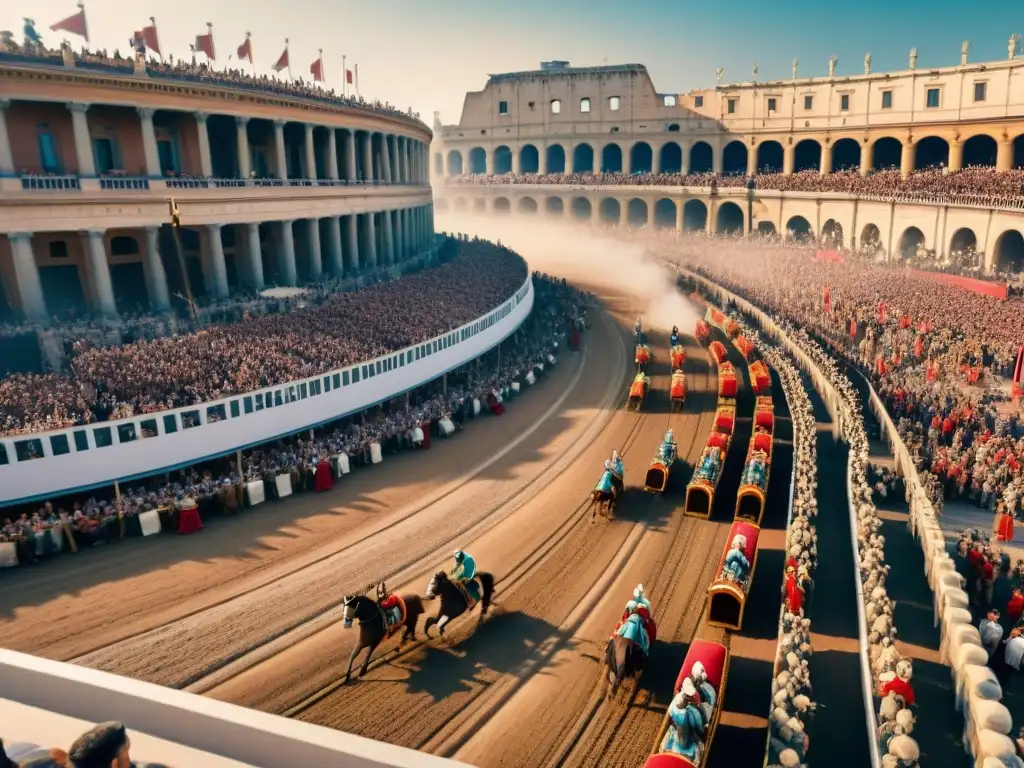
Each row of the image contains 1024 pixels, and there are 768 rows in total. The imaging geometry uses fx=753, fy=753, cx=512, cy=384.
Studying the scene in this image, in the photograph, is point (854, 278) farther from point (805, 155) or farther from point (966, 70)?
point (805, 155)

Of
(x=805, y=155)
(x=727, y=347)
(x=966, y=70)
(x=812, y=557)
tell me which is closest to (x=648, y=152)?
(x=805, y=155)

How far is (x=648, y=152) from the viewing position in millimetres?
95562

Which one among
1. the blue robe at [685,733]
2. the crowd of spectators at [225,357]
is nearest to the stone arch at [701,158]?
the crowd of spectators at [225,357]

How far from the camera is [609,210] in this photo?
9488cm

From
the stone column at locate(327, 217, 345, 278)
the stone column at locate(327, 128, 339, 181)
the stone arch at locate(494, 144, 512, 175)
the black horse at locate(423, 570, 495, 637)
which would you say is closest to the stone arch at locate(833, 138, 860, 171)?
the stone arch at locate(494, 144, 512, 175)

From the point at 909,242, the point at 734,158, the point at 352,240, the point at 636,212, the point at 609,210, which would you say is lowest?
the point at 909,242

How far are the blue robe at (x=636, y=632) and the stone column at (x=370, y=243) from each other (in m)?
43.1

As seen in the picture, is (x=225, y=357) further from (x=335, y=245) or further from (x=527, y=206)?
(x=527, y=206)

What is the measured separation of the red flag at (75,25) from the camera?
33.4m

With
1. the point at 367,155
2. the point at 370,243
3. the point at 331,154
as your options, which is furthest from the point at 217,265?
the point at 367,155

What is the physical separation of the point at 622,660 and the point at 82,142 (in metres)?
33.6

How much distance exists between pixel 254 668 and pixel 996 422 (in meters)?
25.6

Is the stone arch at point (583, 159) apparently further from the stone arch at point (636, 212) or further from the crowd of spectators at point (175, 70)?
the crowd of spectators at point (175, 70)

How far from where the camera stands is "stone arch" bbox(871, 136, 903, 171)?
76.9 m
